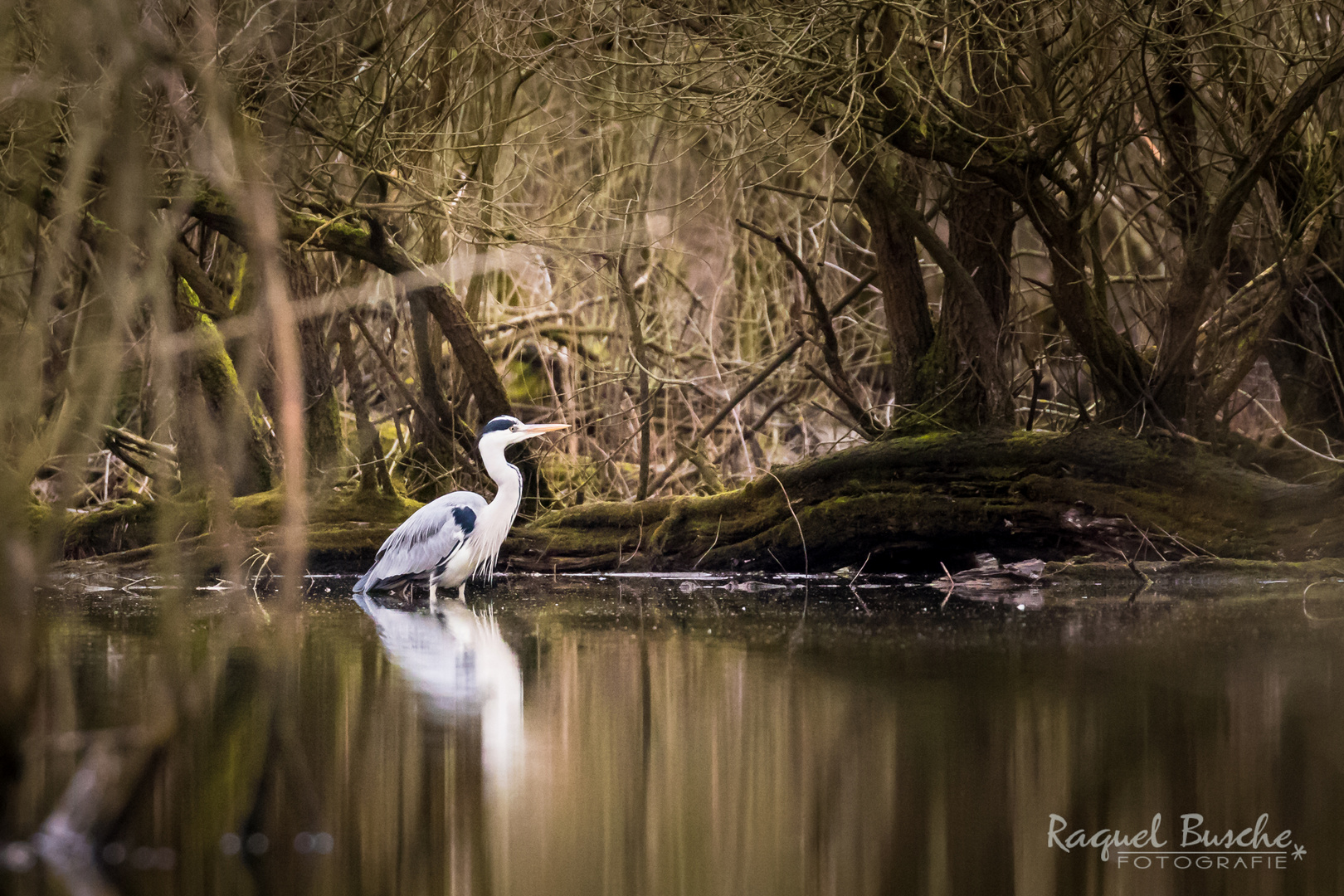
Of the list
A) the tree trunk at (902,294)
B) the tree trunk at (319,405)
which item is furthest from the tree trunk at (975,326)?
the tree trunk at (319,405)

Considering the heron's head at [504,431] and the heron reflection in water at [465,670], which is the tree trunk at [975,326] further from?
the heron reflection in water at [465,670]

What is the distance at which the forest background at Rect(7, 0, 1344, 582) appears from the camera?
18.5ft

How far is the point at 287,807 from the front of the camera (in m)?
2.34

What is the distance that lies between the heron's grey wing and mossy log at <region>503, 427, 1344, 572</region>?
1.19 meters

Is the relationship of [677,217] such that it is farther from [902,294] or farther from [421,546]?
[421,546]

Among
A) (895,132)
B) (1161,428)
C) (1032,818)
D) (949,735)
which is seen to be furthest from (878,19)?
(1032,818)

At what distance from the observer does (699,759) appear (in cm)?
269

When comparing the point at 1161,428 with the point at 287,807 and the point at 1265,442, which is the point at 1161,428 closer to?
the point at 1265,442

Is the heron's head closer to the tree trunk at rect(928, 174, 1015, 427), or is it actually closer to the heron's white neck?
the heron's white neck

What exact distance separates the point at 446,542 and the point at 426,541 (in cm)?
10

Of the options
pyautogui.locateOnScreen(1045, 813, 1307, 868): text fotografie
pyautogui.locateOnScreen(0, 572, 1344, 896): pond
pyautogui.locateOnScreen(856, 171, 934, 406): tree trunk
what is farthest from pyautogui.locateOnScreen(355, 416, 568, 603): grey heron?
pyautogui.locateOnScreen(1045, 813, 1307, 868): text fotografie

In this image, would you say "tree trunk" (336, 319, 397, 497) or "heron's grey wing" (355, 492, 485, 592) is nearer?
"heron's grey wing" (355, 492, 485, 592)

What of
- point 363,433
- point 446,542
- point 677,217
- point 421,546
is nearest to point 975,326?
point 446,542

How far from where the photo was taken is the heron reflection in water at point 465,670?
2.97 meters
